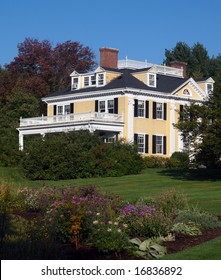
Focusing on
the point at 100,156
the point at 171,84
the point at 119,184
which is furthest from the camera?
the point at 171,84

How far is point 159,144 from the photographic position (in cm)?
5431

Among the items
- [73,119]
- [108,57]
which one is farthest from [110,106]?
[108,57]

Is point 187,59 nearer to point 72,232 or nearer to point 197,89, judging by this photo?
point 197,89

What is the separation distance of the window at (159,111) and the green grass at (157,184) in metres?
9.66

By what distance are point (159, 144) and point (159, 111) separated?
8.93 ft

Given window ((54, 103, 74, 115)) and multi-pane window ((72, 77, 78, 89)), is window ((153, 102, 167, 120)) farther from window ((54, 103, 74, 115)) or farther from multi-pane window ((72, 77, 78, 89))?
multi-pane window ((72, 77, 78, 89))

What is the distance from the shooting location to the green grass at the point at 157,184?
86.3ft

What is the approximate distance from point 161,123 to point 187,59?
5165 cm

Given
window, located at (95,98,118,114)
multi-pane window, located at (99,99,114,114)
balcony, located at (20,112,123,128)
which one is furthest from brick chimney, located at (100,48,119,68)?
balcony, located at (20,112,123,128)

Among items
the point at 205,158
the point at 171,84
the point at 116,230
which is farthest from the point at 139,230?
the point at 171,84

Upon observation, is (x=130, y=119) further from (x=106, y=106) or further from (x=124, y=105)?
(x=106, y=106)

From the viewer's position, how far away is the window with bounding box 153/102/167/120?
5385 cm

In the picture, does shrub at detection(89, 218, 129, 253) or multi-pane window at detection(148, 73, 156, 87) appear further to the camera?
multi-pane window at detection(148, 73, 156, 87)
